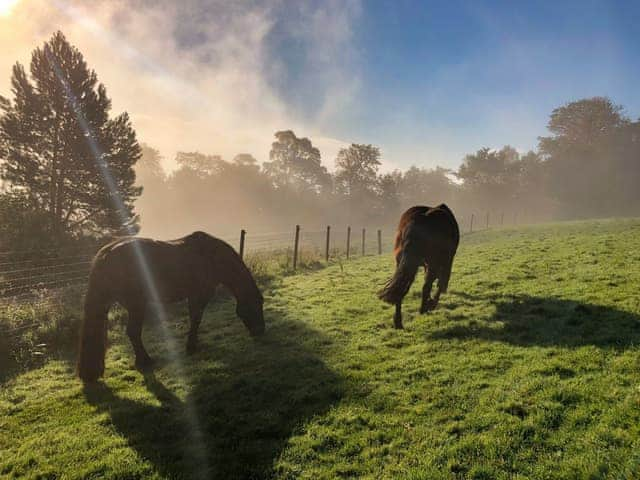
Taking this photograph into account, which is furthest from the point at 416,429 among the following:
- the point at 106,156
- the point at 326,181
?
the point at 326,181

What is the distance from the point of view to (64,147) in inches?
803

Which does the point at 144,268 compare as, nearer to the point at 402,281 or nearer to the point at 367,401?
the point at 367,401

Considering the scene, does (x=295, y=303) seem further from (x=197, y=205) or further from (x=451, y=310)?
(x=197, y=205)

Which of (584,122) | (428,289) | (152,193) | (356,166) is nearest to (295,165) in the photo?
(356,166)

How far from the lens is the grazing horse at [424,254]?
276 inches

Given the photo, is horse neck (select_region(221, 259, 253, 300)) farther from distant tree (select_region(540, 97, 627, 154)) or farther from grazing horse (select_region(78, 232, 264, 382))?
distant tree (select_region(540, 97, 627, 154))

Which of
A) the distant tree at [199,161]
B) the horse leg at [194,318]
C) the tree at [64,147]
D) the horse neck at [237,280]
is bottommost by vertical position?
the horse leg at [194,318]

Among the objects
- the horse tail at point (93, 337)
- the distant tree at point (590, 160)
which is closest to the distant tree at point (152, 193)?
the horse tail at point (93, 337)

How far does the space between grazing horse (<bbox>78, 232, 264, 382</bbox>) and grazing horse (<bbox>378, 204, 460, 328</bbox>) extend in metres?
2.87

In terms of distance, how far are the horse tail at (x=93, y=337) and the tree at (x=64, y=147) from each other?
16727 mm

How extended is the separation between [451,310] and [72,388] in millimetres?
7410

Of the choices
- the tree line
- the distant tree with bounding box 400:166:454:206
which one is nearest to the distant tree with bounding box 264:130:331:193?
the tree line

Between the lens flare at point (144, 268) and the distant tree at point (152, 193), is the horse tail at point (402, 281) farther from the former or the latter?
the distant tree at point (152, 193)

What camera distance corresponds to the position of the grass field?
341cm
